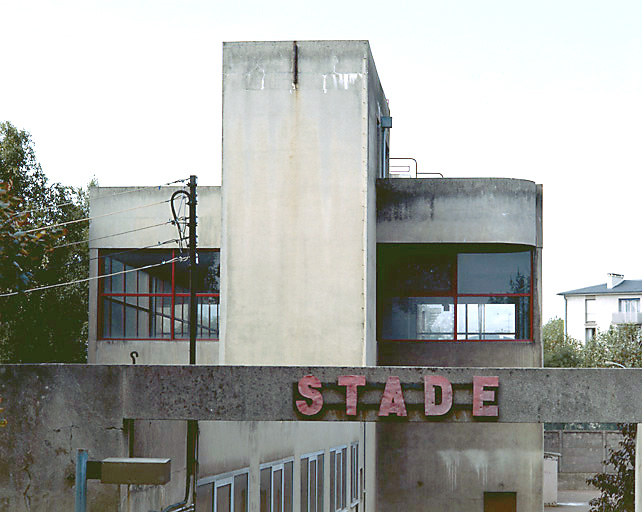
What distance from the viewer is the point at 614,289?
11594 cm

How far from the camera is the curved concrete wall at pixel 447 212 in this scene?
1298 inches

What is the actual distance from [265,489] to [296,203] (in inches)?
535

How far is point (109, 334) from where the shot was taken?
36.0 meters

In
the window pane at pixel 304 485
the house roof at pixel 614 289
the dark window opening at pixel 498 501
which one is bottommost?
the dark window opening at pixel 498 501

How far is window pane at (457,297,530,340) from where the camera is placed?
3319cm

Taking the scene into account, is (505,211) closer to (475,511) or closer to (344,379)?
(475,511)

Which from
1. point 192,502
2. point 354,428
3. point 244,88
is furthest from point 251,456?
point 244,88

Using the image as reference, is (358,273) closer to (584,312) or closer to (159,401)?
(159,401)

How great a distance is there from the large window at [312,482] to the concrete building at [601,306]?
3730 inches

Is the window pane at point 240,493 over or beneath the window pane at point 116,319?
beneath

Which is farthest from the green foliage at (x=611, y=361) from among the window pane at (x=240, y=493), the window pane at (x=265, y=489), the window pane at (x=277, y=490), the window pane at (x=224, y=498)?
the window pane at (x=224, y=498)

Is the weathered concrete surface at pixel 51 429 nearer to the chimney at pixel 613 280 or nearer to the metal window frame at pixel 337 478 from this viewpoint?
the metal window frame at pixel 337 478

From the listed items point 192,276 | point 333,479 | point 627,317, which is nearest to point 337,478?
point 333,479

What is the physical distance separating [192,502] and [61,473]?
2.02m
